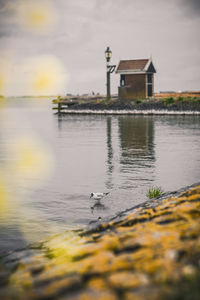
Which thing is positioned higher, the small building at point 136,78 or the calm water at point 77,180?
the small building at point 136,78

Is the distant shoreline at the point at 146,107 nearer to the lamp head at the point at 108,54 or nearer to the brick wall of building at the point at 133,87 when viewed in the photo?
the brick wall of building at the point at 133,87

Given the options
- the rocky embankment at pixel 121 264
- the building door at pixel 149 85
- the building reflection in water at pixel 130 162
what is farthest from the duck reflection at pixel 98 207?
the building door at pixel 149 85

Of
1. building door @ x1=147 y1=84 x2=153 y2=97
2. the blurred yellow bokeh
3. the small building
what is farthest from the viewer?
building door @ x1=147 y1=84 x2=153 y2=97

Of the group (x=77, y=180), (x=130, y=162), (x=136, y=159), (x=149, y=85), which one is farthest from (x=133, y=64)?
(x=77, y=180)

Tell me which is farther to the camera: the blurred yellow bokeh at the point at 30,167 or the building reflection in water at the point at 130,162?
the blurred yellow bokeh at the point at 30,167

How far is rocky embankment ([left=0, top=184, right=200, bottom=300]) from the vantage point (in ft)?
9.95

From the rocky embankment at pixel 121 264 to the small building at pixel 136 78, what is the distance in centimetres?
5883

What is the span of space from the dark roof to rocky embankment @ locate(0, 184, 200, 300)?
59.2m

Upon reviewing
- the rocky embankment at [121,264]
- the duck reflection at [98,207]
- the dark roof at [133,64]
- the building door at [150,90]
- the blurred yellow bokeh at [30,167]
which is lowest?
the blurred yellow bokeh at [30,167]

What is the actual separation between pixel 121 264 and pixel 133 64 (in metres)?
62.2

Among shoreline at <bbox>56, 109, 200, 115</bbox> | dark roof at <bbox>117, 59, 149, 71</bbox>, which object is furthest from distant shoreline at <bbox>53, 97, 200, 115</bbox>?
dark roof at <bbox>117, 59, 149, 71</bbox>

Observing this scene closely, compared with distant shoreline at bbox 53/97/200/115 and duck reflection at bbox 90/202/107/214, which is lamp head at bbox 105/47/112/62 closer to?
distant shoreline at bbox 53/97/200/115

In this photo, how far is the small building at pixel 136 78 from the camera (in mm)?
62062

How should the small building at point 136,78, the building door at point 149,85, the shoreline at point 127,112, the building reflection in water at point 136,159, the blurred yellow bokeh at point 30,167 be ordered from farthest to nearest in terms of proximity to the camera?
1. the building door at point 149,85
2. the small building at point 136,78
3. the shoreline at point 127,112
4. the blurred yellow bokeh at point 30,167
5. the building reflection in water at point 136,159
